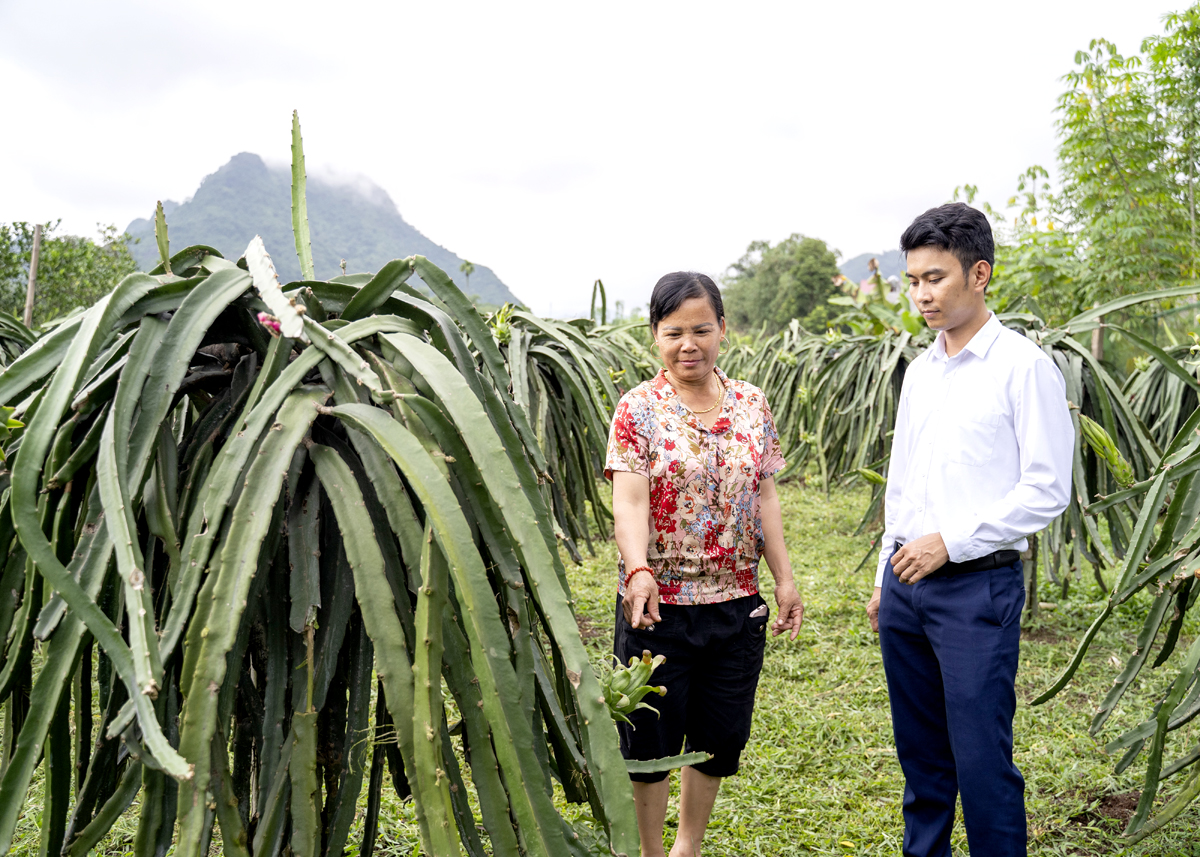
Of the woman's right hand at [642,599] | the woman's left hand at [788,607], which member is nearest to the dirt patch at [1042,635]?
the woman's left hand at [788,607]

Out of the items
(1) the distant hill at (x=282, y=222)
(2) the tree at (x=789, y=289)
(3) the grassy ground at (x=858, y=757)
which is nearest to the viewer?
(3) the grassy ground at (x=858, y=757)

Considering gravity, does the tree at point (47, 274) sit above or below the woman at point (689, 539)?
above

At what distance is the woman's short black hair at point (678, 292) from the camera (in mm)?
1859

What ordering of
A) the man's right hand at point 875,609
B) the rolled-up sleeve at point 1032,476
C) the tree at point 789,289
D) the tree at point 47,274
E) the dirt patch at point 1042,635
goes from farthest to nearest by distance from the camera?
1. the tree at point 789,289
2. the tree at point 47,274
3. the dirt patch at point 1042,635
4. the man's right hand at point 875,609
5. the rolled-up sleeve at point 1032,476

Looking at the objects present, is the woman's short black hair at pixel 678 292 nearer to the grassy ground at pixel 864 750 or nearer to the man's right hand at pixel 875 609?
the man's right hand at pixel 875 609

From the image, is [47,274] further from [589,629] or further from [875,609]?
[875,609]

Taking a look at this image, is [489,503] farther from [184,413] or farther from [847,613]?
[847,613]

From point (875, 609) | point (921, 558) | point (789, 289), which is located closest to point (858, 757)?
point (875, 609)

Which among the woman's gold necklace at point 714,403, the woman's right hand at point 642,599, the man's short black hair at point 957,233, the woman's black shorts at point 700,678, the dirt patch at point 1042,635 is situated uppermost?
the man's short black hair at point 957,233

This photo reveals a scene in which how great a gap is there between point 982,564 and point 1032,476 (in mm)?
212

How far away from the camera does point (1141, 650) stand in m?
1.69

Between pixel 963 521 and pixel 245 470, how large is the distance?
1.44 meters

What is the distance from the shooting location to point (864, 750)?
2.78 metres

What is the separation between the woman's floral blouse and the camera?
73.3 inches
